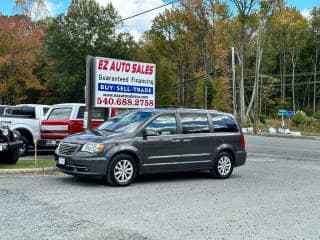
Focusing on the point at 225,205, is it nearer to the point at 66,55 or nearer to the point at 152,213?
the point at 152,213

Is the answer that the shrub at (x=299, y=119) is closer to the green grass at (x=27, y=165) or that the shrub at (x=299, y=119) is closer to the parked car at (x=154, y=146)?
the parked car at (x=154, y=146)

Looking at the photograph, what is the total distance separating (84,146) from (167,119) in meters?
2.16

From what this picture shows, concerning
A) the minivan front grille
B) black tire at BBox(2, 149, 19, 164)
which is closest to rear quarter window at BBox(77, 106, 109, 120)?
black tire at BBox(2, 149, 19, 164)

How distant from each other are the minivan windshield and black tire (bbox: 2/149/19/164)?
2.91 m

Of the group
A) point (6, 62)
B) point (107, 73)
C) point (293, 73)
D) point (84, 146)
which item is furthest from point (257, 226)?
point (293, 73)

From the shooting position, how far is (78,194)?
30.3 ft

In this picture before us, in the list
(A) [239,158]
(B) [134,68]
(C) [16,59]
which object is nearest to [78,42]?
(C) [16,59]

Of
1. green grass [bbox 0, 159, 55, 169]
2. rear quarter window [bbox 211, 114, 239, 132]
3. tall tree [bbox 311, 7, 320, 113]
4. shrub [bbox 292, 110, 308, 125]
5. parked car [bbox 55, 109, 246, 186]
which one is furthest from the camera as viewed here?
tall tree [bbox 311, 7, 320, 113]

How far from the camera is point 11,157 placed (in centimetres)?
1295

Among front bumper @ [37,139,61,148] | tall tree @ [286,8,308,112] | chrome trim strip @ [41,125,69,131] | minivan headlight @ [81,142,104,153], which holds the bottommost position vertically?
front bumper @ [37,139,61,148]

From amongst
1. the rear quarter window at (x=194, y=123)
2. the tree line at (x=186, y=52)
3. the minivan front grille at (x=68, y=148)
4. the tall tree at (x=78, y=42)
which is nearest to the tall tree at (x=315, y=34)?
the tree line at (x=186, y=52)

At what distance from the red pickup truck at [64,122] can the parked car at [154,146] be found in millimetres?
4523

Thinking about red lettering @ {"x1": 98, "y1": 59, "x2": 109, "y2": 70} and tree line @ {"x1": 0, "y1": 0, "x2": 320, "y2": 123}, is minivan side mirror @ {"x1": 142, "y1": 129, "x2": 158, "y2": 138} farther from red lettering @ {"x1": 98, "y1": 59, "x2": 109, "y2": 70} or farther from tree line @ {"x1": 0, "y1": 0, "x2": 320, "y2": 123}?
tree line @ {"x1": 0, "y1": 0, "x2": 320, "y2": 123}

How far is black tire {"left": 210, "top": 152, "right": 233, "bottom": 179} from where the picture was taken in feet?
39.2
